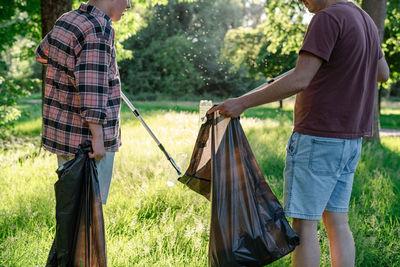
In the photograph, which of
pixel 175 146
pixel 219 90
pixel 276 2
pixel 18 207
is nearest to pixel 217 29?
pixel 219 90

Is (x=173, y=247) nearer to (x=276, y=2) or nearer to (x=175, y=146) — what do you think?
(x=175, y=146)

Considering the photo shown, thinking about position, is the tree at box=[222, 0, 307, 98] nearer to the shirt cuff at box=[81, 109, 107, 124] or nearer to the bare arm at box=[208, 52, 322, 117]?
the bare arm at box=[208, 52, 322, 117]

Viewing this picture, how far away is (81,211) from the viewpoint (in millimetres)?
2154

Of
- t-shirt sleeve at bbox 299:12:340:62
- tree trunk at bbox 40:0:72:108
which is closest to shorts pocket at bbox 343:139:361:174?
t-shirt sleeve at bbox 299:12:340:62

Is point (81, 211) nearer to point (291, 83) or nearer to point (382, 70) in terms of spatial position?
point (291, 83)

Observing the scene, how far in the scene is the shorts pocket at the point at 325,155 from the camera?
202 centimetres

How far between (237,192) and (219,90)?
1232 inches

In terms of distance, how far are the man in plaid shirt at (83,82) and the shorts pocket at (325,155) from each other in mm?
1119

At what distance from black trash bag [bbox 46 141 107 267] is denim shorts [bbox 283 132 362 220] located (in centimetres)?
106

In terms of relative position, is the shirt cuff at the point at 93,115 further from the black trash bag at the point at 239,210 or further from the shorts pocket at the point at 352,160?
the shorts pocket at the point at 352,160

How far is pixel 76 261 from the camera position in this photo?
7.09ft

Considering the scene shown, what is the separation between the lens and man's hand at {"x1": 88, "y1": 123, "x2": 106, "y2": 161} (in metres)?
2.11

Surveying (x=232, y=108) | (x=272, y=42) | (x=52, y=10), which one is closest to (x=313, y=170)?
(x=232, y=108)

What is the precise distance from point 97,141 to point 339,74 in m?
1.33
